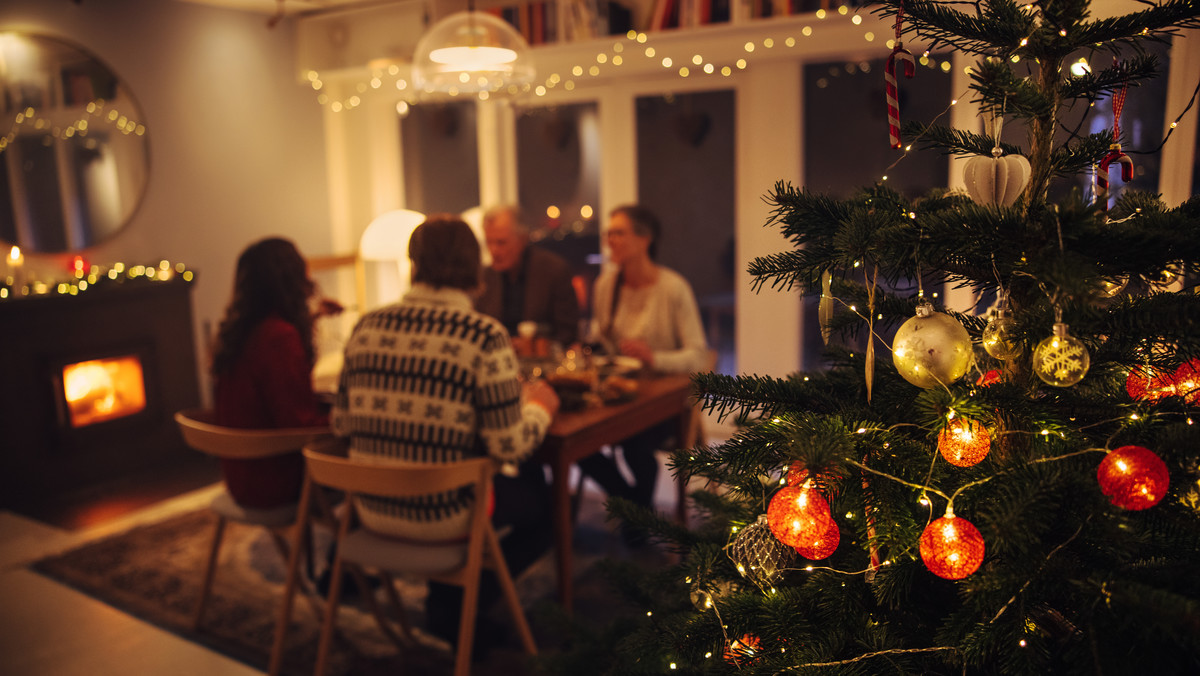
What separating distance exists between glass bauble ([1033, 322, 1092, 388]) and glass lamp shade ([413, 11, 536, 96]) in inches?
91.0

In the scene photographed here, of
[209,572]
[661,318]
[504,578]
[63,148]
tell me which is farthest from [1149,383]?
[63,148]

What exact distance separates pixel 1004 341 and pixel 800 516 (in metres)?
0.27

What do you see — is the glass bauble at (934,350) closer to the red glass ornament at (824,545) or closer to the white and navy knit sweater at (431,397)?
the red glass ornament at (824,545)

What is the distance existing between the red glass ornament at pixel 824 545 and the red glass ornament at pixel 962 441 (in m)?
0.13

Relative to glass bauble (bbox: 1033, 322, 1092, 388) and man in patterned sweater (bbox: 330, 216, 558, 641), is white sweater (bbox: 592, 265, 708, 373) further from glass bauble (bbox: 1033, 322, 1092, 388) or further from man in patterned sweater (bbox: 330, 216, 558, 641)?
glass bauble (bbox: 1033, 322, 1092, 388)

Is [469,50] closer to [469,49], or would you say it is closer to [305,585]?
[469,49]

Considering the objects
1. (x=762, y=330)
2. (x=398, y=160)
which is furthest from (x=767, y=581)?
(x=398, y=160)

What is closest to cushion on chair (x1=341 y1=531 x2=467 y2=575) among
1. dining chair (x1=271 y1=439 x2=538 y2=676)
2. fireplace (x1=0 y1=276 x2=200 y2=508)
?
dining chair (x1=271 y1=439 x2=538 y2=676)

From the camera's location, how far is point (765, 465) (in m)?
0.90

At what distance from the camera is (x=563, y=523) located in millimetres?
2484

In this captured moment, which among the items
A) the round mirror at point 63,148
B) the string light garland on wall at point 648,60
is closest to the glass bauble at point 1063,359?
the string light garland on wall at point 648,60

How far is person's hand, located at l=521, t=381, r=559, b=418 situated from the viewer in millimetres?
2422

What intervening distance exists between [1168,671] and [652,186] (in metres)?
4.32

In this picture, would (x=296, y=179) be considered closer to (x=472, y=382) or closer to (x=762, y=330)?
(x=762, y=330)
